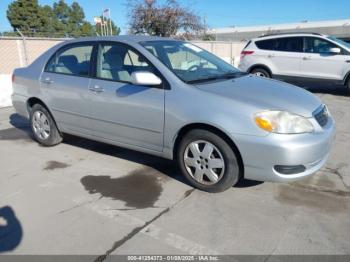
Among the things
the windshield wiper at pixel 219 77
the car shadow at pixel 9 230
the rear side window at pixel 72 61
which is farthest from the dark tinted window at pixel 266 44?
the car shadow at pixel 9 230

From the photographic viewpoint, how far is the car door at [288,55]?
9609 millimetres

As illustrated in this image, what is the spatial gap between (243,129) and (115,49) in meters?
2.06

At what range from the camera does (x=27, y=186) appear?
12.8ft

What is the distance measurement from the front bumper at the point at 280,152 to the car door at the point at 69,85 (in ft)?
7.48

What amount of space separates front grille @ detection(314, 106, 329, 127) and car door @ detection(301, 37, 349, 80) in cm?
611

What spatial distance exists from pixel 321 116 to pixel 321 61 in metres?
6.41

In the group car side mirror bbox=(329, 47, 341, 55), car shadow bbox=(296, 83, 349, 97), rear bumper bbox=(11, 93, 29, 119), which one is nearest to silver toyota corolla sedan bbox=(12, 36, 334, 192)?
rear bumper bbox=(11, 93, 29, 119)

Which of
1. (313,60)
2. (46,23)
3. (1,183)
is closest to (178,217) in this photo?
(1,183)

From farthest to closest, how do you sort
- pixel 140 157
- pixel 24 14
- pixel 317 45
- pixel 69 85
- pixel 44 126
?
pixel 24 14, pixel 317 45, pixel 44 126, pixel 140 157, pixel 69 85

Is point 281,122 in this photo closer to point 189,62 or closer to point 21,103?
point 189,62

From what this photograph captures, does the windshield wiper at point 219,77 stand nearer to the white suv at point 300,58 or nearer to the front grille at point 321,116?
the front grille at point 321,116

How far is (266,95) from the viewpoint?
353cm

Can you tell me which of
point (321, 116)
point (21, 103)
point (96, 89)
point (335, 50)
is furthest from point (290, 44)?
point (21, 103)

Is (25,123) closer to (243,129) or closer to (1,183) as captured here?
(1,183)
